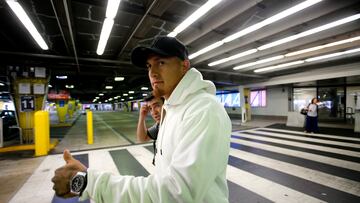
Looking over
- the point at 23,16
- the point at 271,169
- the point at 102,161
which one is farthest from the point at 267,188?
the point at 23,16

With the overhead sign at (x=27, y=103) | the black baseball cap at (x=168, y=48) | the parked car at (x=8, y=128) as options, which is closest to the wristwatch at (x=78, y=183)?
the black baseball cap at (x=168, y=48)

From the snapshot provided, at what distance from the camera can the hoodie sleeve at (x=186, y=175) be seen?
678 mm

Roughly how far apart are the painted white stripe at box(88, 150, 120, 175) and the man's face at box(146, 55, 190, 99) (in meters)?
3.26

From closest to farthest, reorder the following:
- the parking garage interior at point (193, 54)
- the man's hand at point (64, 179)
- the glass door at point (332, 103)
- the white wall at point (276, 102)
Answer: the man's hand at point (64, 179), the parking garage interior at point (193, 54), the glass door at point (332, 103), the white wall at point (276, 102)

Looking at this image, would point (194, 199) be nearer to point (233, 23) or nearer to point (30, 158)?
point (233, 23)

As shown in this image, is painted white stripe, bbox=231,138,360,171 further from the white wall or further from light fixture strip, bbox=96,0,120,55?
the white wall

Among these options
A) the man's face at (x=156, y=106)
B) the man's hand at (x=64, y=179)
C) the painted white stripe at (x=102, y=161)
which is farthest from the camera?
the painted white stripe at (x=102, y=161)

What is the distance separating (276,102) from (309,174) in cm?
1201

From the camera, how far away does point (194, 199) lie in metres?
0.69

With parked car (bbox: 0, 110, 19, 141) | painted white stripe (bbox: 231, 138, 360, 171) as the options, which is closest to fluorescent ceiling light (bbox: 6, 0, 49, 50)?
parked car (bbox: 0, 110, 19, 141)

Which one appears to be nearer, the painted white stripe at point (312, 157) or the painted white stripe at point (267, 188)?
the painted white stripe at point (267, 188)

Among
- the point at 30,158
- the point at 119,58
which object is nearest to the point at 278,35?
the point at 119,58

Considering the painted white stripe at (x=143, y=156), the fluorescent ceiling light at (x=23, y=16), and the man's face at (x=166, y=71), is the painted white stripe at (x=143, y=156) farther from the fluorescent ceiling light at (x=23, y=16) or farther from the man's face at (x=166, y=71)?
the fluorescent ceiling light at (x=23, y=16)

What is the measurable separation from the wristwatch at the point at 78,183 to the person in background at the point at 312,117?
932 cm
